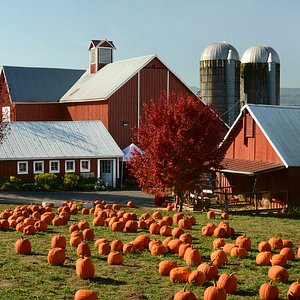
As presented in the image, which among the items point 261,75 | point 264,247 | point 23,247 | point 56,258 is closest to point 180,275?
point 56,258

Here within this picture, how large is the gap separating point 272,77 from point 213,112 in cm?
3188

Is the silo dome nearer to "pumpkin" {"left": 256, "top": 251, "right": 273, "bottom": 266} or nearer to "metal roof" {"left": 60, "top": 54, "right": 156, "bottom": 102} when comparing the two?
"metal roof" {"left": 60, "top": 54, "right": 156, "bottom": 102}

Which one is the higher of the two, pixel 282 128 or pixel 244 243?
pixel 282 128

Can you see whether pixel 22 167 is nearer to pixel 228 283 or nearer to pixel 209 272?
pixel 209 272

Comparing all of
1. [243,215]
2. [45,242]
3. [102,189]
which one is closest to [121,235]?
[45,242]

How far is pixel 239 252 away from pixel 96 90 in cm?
3551

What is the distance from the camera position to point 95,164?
40.2 metres

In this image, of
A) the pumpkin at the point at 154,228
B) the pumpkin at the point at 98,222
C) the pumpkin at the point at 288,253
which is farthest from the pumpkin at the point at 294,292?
the pumpkin at the point at 98,222

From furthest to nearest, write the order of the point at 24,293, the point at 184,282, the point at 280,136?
the point at 280,136
the point at 184,282
the point at 24,293

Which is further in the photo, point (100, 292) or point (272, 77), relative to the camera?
point (272, 77)

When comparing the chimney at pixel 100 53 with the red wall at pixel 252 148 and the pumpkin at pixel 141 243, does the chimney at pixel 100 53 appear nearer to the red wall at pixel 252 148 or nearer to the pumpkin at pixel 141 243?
the red wall at pixel 252 148


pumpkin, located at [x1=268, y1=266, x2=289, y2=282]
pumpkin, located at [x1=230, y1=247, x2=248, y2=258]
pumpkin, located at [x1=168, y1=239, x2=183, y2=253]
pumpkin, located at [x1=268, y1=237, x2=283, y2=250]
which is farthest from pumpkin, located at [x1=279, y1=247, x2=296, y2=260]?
pumpkin, located at [x1=168, y1=239, x2=183, y2=253]

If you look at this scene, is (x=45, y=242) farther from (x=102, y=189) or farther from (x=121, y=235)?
(x=102, y=189)

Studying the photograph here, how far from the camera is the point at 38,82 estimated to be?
55719 millimetres
